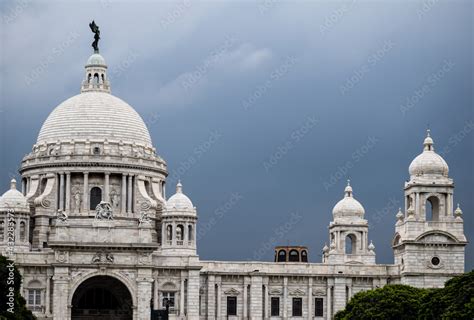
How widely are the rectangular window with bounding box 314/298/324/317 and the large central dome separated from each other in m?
27.0

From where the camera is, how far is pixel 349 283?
164m

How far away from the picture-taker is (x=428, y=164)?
162 m

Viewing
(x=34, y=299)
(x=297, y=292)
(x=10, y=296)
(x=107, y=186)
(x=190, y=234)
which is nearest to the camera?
(x=10, y=296)

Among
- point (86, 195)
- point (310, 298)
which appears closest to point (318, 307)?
point (310, 298)

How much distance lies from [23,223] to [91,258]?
13.7m

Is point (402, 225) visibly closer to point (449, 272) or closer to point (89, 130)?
point (449, 272)

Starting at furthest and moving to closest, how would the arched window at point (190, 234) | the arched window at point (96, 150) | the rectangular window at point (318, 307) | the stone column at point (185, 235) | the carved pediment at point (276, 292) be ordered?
the arched window at point (96, 150) < the arched window at point (190, 234) < the stone column at point (185, 235) < the rectangular window at point (318, 307) < the carved pediment at point (276, 292)

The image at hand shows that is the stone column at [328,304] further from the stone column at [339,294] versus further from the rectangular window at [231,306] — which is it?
the rectangular window at [231,306]

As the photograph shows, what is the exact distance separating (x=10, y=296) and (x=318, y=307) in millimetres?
43730

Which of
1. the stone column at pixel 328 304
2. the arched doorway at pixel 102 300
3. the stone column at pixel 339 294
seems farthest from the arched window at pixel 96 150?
the stone column at pixel 339 294

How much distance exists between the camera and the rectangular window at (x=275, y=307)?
162 metres

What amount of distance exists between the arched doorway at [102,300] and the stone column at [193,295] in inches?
224

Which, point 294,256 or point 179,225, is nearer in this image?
point 179,225

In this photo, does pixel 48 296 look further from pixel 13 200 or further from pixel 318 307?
pixel 318 307
